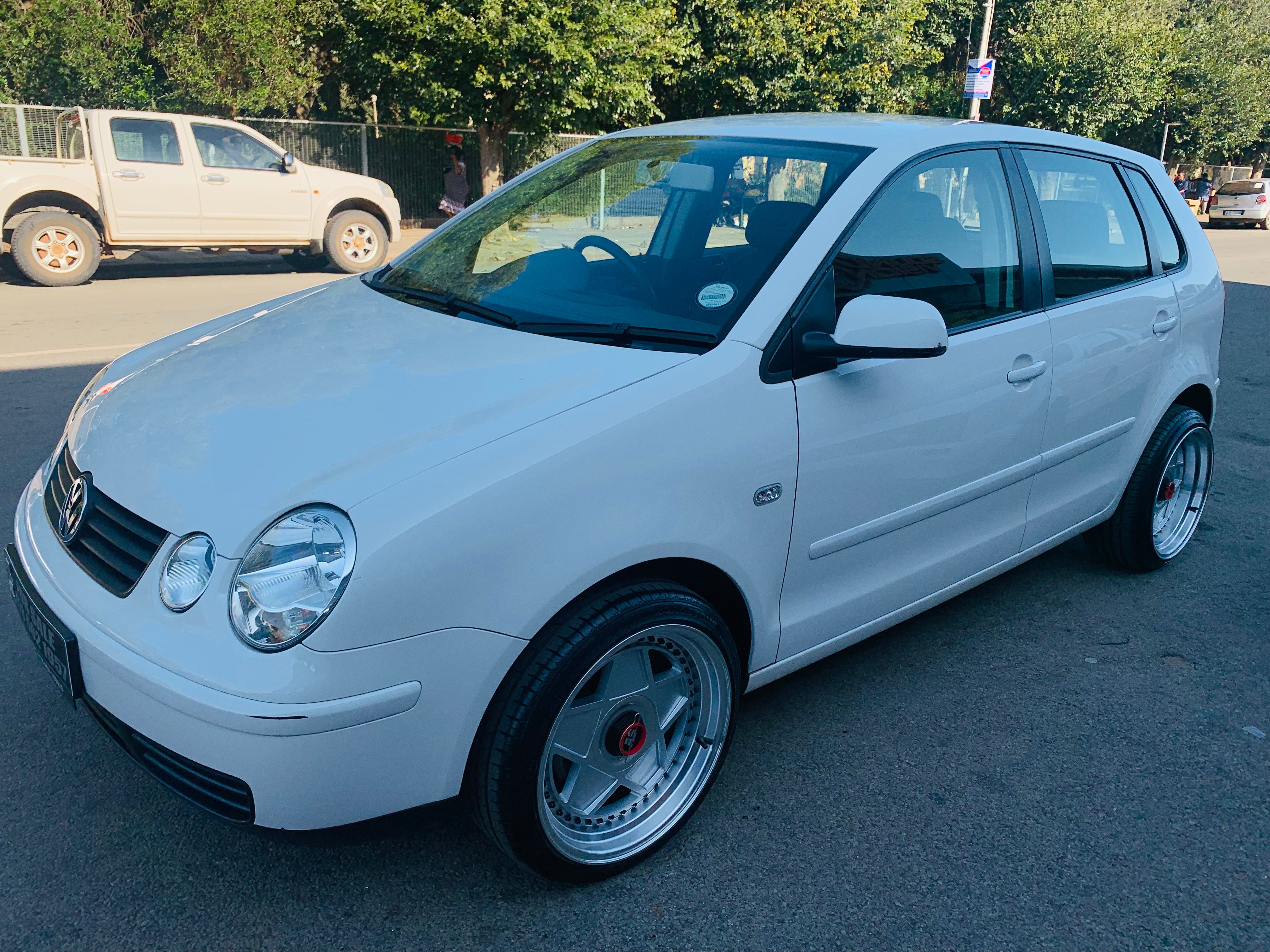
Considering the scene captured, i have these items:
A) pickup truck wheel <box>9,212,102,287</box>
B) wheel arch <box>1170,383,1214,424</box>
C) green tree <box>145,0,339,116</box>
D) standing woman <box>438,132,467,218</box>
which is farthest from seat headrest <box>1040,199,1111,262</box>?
green tree <box>145,0,339,116</box>

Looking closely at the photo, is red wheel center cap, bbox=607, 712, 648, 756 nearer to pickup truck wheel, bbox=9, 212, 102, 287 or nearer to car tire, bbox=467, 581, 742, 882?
car tire, bbox=467, 581, 742, 882

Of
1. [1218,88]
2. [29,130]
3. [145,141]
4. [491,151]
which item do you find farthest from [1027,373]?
[1218,88]

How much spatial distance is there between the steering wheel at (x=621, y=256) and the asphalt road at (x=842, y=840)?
1339 millimetres

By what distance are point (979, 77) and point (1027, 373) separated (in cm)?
2006

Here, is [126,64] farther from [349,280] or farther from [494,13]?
[349,280]

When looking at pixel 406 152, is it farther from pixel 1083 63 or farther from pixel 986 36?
pixel 1083 63

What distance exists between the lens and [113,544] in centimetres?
230

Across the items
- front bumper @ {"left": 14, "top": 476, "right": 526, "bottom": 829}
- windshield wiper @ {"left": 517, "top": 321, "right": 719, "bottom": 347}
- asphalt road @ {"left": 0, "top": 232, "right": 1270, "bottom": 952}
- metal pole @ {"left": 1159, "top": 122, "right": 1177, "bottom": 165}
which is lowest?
asphalt road @ {"left": 0, "top": 232, "right": 1270, "bottom": 952}

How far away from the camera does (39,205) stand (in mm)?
11578

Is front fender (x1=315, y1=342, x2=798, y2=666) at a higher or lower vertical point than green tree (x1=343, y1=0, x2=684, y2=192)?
lower

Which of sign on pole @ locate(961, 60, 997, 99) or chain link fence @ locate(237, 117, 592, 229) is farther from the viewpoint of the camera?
sign on pole @ locate(961, 60, 997, 99)

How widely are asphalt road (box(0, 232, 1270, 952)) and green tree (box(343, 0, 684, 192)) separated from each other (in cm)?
1546

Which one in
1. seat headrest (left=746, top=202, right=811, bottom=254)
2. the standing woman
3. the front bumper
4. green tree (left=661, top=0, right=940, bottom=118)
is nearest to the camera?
the front bumper

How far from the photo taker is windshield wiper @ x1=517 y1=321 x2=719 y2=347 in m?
2.60
